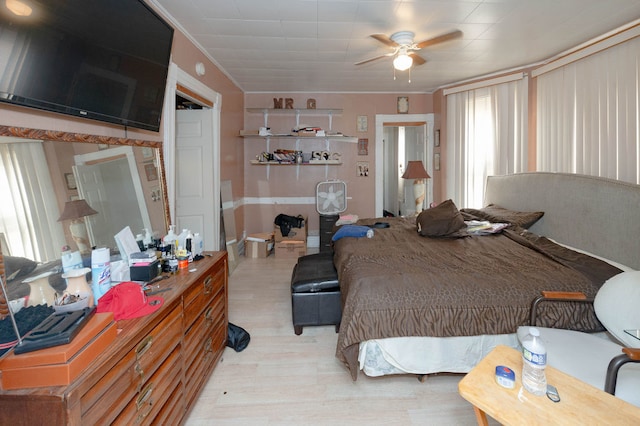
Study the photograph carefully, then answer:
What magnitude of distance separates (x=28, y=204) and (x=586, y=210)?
3.47 metres

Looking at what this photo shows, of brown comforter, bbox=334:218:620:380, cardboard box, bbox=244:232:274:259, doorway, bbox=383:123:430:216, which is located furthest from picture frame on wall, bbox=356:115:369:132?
brown comforter, bbox=334:218:620:380

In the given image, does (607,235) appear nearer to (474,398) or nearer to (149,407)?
(474,398)

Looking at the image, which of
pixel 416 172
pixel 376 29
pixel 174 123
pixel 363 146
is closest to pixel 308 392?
pixel 174 123

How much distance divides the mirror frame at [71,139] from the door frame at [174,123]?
0.17 m

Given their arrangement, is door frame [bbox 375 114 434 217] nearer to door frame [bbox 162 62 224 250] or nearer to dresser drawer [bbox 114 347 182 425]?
door frame [bbox 162 62 224 250]

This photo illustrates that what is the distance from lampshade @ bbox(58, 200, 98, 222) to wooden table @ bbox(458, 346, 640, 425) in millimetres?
1824

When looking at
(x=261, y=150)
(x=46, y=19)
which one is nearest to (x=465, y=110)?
(x=261, y=150)

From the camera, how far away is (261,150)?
5.09m

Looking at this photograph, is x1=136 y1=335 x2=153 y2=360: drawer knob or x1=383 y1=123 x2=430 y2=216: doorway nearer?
x1=136 y1=335 x2=153 y2=360: drawer knob

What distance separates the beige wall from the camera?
5035 millimetres

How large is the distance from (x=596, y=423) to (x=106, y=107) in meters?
2.51

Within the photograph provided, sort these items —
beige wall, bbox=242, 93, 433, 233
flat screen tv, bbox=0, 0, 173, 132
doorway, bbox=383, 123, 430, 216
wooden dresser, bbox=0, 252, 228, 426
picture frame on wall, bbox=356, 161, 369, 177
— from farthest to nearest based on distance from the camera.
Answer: doorway, bbox=383, 123, 430, 216
picture frame on wall, bbox=356, 161, 369, 177
beige wall, bbox=242, 93, 433, 233
flat screen tv, bbox=0, 0, 173, 132
wooden dresser, bbox=0, 252, 228, 426

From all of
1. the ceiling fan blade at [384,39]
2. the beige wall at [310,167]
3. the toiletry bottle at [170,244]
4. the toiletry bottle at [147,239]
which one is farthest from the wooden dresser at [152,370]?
the beige wall at [310,167]

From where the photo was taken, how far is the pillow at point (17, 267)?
42.1 inches
